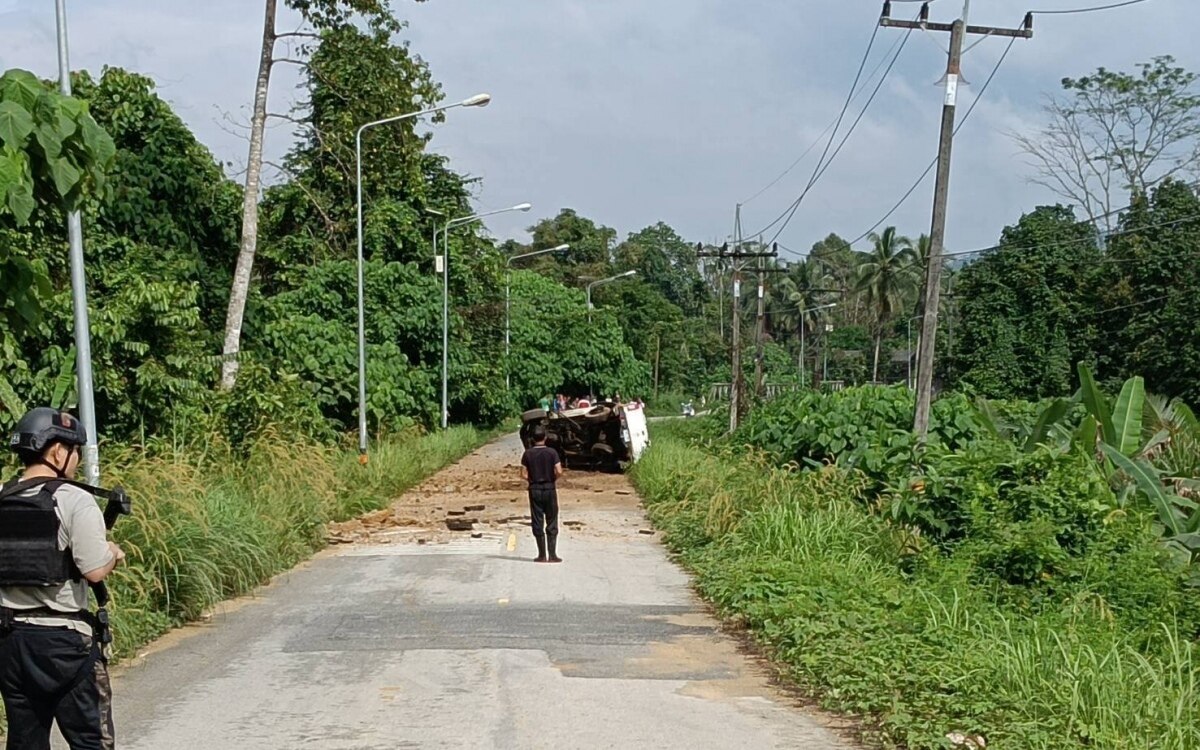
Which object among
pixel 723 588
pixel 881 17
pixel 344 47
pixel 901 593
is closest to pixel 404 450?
pixel 344 47

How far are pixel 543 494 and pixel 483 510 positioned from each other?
6.79 meters

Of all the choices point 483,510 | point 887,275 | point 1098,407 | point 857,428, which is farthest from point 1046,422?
point 887,275

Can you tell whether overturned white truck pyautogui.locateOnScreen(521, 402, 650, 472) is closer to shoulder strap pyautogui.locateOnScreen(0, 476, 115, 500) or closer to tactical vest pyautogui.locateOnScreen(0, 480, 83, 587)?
shoulder strap pyautogui.locateOnScreen(0, 476, 115, 500)

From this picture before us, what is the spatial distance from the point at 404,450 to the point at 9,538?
76.2 feet

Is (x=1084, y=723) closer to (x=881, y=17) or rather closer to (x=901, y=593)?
(x=901, y=593)

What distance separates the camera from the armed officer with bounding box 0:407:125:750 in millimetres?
5293

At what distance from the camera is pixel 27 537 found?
5285 millimetres

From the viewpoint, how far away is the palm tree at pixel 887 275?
8000cm

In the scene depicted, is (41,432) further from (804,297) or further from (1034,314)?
(804,297)

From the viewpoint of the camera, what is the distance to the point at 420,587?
13227mm

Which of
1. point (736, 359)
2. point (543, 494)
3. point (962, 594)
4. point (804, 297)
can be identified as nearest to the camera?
point (962, 594)

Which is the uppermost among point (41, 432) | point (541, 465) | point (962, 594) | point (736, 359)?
point (736, 359)

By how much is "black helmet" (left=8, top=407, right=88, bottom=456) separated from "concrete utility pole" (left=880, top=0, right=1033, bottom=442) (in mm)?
15701

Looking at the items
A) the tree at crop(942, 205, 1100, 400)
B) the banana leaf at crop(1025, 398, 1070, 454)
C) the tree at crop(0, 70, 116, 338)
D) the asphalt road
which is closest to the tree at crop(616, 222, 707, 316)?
the tree at crop(942, 205, 1100, 400)
